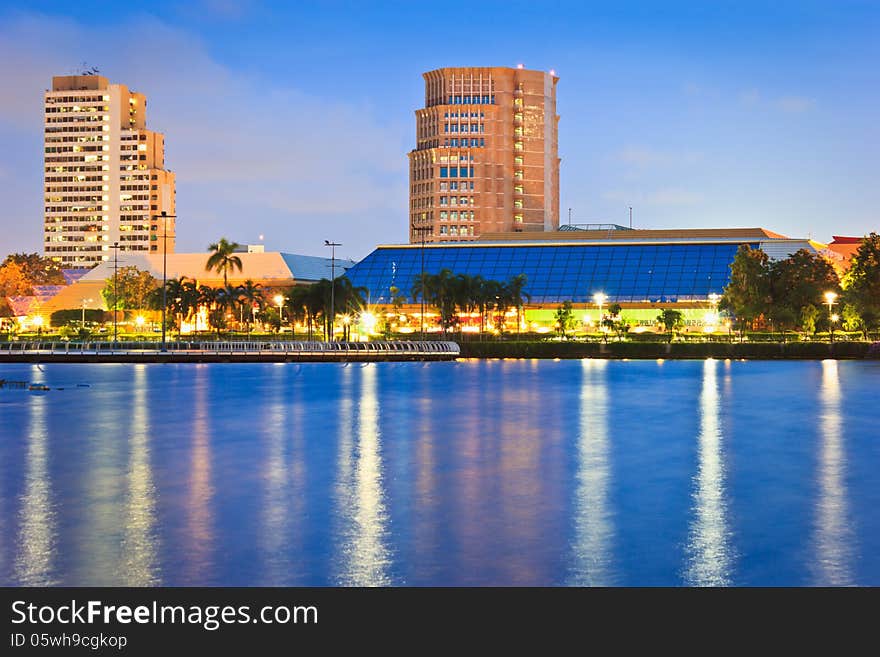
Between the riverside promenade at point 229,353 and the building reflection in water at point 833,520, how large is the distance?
5969cm

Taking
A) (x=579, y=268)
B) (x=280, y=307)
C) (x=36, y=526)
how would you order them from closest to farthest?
(x=36, y=526)
(x=280, y=307)
(x=579, y=268)

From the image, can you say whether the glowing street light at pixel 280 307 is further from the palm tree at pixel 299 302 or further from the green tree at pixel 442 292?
the green tree at pixel 442 292

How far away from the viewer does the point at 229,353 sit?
88.7 m

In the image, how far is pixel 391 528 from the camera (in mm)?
15656

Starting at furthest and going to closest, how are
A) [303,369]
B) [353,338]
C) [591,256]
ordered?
[591,256], [353,338], [303,369]

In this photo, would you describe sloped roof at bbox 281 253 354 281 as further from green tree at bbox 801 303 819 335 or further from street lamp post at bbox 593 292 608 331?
green tree at bbox 801 303 819 335

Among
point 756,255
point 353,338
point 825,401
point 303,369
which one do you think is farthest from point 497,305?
point 825,401

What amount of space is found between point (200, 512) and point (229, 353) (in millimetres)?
72960

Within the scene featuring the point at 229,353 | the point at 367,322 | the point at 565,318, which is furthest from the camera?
the point at 565,318

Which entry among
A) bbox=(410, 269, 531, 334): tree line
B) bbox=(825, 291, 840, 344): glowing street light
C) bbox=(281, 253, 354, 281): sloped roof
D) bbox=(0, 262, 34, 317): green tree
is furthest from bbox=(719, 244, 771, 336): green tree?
bbox=(0, 262, 34, 317): green tree

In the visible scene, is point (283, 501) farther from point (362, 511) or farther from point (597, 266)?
point (597, 266)

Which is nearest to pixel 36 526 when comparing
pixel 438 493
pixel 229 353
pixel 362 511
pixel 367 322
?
pixel 362 511
